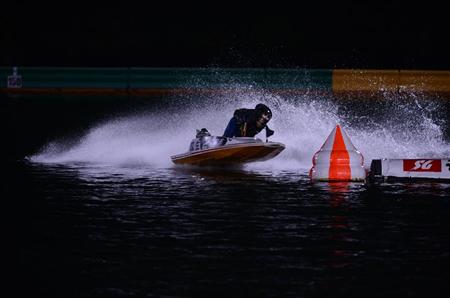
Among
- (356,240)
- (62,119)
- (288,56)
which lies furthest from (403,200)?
(288,56)

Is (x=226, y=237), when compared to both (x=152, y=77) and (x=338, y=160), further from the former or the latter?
(x=152, y=77)

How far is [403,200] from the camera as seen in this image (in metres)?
14.7

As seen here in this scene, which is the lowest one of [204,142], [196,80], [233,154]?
[233,154]

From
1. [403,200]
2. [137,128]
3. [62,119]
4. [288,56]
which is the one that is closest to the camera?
[403,200]

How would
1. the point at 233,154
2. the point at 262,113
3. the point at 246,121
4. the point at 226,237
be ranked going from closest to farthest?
the point at 226,237 < the point at 233,154 < the point at 262,113 < the point at 246,121

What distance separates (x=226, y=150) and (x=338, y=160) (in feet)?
10.9

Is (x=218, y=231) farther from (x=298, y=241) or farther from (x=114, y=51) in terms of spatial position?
(x=114, y=51)

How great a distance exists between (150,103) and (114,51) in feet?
44.7

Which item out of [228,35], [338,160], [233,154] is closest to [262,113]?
[233,154]

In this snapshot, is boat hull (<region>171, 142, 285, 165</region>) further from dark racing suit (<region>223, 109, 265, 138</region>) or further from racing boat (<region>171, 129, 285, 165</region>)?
dark racing suit (<region>223, 109, 265, 138</region>)

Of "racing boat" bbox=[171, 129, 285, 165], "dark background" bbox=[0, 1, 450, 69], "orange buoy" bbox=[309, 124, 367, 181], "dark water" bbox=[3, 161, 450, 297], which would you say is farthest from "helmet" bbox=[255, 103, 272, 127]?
"dark background" bbox=[0, 1, 450, 69]

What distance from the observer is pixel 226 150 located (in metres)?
19.3

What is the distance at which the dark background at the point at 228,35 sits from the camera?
163 feet

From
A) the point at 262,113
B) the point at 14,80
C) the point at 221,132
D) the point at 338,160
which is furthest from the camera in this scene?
the point at 14,80
